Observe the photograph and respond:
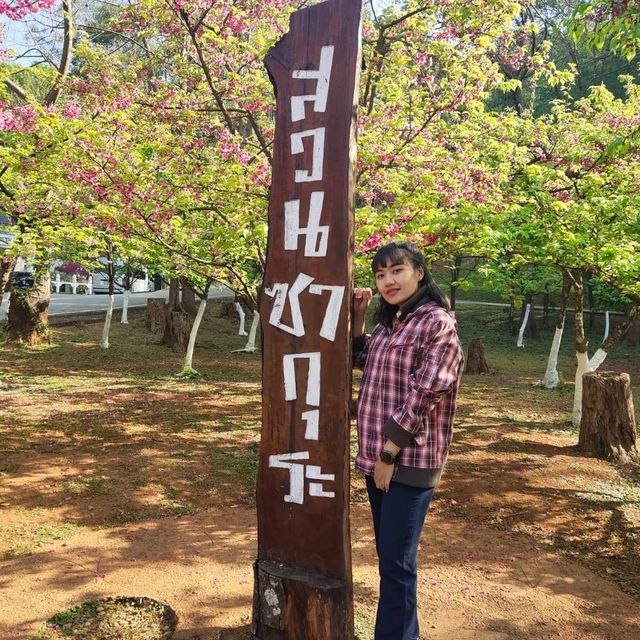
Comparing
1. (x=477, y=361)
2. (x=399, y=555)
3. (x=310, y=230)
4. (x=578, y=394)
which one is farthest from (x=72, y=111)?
(x=477, y=361)

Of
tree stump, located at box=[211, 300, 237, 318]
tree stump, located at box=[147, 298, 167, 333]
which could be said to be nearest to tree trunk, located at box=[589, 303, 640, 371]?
tree stump, located at box=[147, 298, 167, 333]

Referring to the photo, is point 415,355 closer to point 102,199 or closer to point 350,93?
point 350,93

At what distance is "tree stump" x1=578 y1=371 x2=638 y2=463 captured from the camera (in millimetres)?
7051

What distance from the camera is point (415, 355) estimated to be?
243 centimetres

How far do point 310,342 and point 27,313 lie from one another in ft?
47.2

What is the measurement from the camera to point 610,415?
7.20m

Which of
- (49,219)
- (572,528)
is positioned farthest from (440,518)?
(49,219)

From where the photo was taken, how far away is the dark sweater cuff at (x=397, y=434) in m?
2.34

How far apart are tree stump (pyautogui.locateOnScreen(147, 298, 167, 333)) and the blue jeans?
17.7m

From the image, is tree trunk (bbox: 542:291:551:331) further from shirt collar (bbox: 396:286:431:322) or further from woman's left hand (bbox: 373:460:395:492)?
woman's left hand (bbox: 373:460:395:492)

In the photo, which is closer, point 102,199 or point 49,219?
point 102,199

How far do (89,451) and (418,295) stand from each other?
5633 mm

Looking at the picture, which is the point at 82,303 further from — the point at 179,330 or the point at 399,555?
the point at 399,555

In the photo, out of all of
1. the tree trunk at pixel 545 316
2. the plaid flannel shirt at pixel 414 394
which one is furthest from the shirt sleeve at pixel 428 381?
the tree trunk at pixel 545 316
